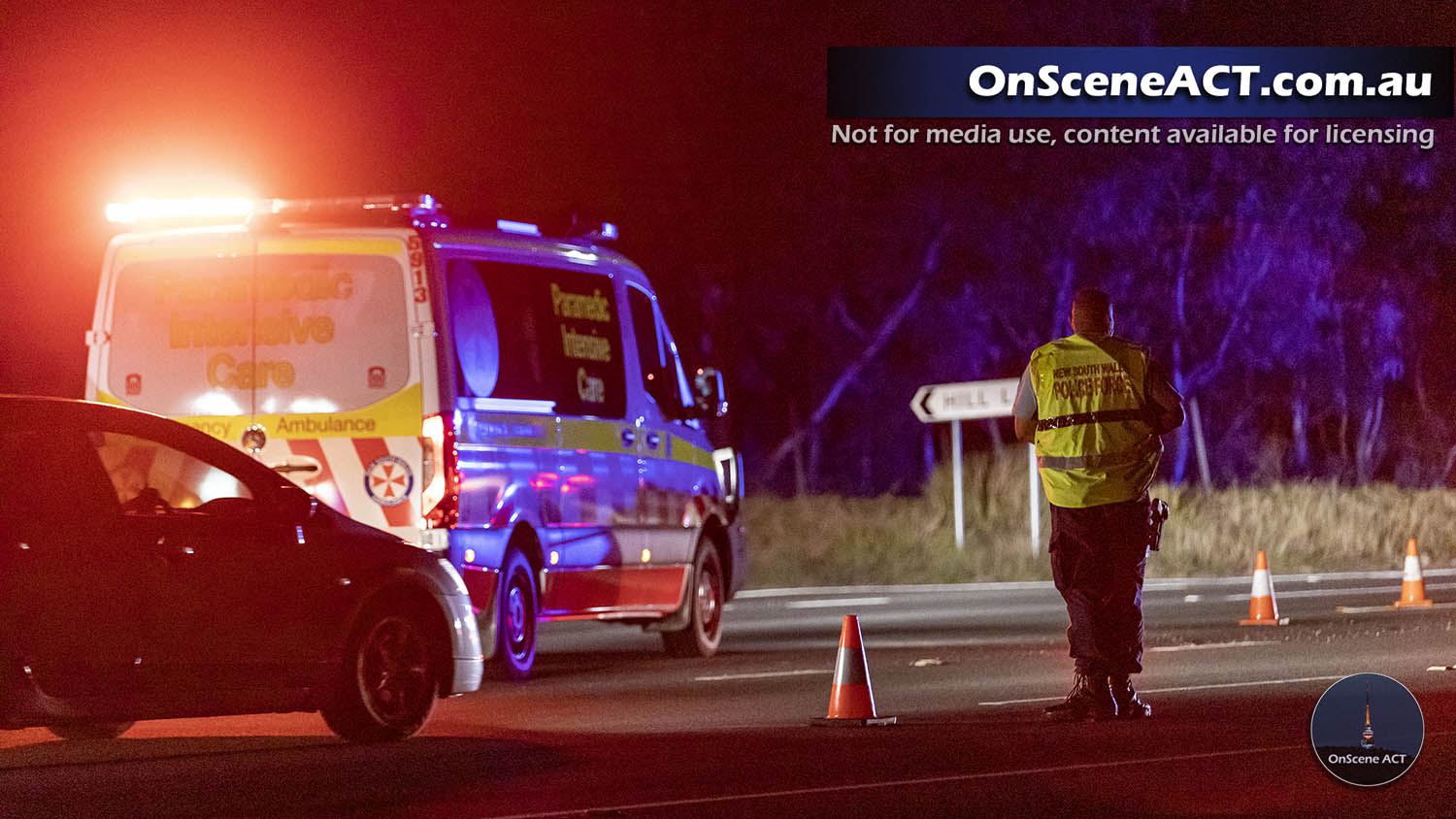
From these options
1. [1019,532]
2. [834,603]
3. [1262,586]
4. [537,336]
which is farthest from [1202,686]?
[1019,532]

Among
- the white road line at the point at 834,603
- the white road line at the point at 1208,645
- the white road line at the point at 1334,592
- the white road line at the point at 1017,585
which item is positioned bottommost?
the white road line at the point at 1208,645

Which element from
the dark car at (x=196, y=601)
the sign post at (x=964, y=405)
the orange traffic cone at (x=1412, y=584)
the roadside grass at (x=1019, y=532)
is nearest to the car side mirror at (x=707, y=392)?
the dark car at (x=196, y=601)

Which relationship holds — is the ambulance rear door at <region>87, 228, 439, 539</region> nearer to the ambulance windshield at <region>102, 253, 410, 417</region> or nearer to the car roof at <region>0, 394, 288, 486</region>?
the ambulance windshield at <region>102, 253, 410, 417</region>

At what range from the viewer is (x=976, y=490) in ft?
111

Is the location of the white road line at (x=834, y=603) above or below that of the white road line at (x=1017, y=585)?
below

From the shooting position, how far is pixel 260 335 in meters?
13.6

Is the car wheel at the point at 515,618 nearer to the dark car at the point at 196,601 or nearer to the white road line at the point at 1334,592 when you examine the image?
the dark car at the point at 196,601

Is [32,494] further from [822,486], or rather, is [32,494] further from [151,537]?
[822,486]

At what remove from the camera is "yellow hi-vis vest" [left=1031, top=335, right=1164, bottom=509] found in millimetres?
10672

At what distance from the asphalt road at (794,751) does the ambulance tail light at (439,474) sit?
958mm

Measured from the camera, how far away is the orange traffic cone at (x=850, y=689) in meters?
11.1

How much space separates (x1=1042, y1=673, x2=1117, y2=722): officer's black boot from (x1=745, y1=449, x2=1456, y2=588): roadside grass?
54.7ft

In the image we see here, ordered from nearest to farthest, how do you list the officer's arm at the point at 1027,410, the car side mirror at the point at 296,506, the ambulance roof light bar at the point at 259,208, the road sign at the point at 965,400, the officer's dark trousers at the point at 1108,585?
the car side mirror at the point at 296,506 → the officer's dark trousers at the point at 1108,585 → the officer's arm at the point at 1027,410 → the ambulance roof light bar at the point at 259,208 → the road sign at the point at 965,400

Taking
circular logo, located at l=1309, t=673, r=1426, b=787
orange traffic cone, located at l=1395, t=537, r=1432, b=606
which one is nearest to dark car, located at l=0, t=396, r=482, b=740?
circular logo, located at l=1309, t=673, r=1426, b=787
